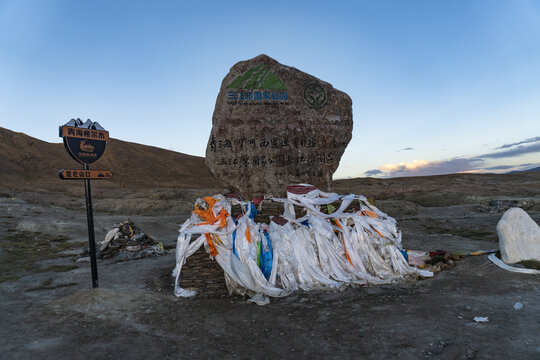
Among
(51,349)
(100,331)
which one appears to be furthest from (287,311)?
(51,349)

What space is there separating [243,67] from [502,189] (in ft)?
101

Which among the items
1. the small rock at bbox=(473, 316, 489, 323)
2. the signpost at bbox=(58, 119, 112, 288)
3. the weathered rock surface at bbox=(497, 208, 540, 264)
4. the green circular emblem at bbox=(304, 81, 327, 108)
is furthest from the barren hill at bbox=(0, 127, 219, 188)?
the small rock at bbox=(473, 316, 489, 323)

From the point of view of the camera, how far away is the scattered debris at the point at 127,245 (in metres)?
9.55

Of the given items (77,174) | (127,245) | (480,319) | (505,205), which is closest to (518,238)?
(480,319)

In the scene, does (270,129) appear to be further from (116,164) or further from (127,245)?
(116,164)

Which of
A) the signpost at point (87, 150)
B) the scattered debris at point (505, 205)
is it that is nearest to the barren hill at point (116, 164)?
the scattered debris at point (505, 205)

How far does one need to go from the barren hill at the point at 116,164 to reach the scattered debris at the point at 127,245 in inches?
1648

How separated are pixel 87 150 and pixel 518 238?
7.84 m

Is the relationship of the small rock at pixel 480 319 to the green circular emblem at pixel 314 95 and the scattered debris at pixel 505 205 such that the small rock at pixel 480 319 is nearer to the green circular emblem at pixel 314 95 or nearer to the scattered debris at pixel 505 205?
the green circular emblem at pixel 314 95

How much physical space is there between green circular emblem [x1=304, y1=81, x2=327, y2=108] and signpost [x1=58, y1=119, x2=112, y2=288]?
4.43 m

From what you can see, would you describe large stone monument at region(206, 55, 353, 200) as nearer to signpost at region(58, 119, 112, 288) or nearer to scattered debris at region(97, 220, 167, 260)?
signpost at region(58, 119, 112, 288)

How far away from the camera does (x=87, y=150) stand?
18.4 ft

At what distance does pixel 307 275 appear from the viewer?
5.84 m

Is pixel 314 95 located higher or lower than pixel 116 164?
lower
